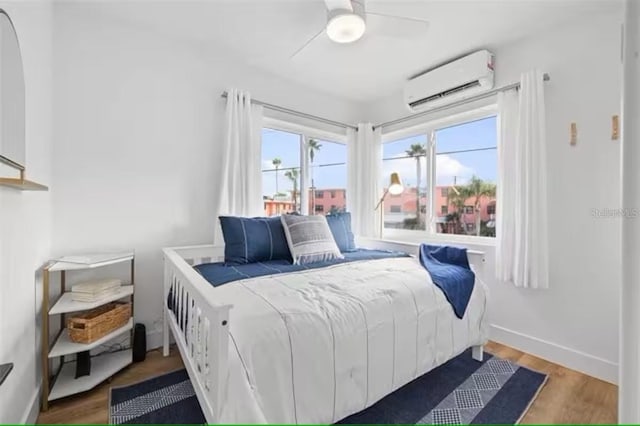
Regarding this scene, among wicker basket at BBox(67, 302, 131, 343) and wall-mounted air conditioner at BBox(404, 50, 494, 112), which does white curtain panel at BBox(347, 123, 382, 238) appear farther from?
wicker basket at BBox(67, 302, 131, 343)

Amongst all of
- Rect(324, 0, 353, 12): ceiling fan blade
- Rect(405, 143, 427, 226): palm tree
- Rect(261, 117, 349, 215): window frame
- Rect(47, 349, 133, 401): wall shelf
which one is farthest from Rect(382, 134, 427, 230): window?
Rect(47, 349, 133, 401): wall shelf

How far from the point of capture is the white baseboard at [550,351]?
167cm

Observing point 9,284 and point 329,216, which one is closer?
point 9,284

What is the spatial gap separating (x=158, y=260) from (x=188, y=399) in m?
1.05

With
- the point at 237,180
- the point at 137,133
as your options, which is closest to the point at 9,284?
the point at 137,133

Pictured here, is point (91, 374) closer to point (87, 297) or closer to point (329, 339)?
point (87, 297)

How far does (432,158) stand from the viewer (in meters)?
2.90

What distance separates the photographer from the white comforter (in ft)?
3.09

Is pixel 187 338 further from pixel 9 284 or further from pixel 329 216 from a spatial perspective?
pixel 329 216

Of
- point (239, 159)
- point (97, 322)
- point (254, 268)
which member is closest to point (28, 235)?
point (97, 322)

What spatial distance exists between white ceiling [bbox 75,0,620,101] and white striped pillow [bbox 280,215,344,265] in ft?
4.35

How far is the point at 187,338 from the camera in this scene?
1436 mm

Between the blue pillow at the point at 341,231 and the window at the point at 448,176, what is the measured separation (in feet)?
2.89

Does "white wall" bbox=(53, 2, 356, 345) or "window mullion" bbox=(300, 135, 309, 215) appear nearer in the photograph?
"white wall" bbox=(53, 2, 356, 345)
